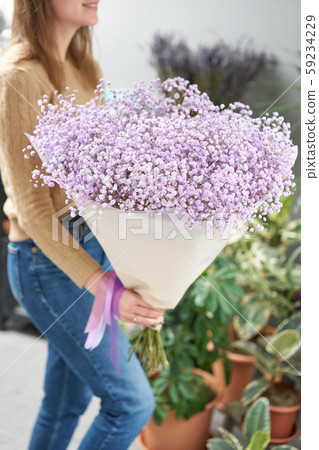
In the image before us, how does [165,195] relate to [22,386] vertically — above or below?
above

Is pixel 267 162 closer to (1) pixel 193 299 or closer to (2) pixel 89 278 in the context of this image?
(2) pixel 89 278

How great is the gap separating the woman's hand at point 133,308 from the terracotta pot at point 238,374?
3.13 feet

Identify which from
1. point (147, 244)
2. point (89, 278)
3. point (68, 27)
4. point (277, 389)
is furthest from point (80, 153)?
point (277, 389)

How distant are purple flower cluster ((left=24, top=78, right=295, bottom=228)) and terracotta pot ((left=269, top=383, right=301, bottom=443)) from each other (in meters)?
1.02

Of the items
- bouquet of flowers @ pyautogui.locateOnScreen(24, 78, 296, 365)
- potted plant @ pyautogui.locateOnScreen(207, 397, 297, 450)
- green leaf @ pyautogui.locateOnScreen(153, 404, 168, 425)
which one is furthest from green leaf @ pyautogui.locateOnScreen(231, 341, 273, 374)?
bouquet of flowers @ pyautogui.locateOnScreen(24, 78, 296, 365)

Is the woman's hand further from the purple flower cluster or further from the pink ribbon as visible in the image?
the purple flower cluster

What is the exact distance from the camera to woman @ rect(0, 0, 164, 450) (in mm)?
883

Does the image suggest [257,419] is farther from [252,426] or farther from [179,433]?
[179,433]

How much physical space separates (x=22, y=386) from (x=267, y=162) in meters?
1.58

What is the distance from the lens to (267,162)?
719 mm

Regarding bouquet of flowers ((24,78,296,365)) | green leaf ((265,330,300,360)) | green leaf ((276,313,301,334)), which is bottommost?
green leaf ((265,330,300,360))

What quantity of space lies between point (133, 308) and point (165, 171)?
0.34m

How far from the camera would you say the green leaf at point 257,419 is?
4.43 ft

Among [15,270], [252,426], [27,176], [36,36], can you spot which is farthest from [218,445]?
[36,36]
